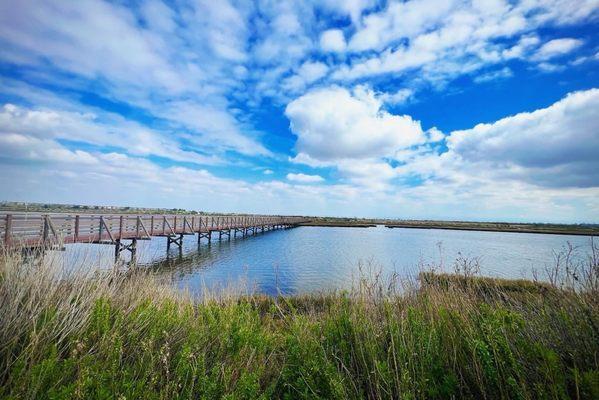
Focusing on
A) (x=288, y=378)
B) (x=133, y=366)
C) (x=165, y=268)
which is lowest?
(x=165, y=268)

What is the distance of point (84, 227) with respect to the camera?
64.0 feet

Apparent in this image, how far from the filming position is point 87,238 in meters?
19.8

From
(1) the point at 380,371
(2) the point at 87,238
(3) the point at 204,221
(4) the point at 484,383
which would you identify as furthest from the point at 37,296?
(3) the point at 204,221

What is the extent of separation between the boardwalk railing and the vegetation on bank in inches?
121

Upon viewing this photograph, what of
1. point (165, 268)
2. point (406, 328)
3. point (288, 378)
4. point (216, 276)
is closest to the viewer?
point (288, 378)

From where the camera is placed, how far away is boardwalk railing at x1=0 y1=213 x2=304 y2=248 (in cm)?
1398

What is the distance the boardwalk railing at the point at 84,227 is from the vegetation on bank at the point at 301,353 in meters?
3.08

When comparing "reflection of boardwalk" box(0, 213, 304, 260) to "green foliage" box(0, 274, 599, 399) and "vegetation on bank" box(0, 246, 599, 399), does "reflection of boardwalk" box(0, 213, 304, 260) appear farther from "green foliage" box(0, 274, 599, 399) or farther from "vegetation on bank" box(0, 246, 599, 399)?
"green foliage" box(0, 274, 599, 399)

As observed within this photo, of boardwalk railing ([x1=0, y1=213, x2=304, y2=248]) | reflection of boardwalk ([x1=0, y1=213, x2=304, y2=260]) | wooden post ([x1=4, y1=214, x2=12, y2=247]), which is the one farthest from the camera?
boardwalk railing ([x1=0, y1=213, x2=304, y2=248])

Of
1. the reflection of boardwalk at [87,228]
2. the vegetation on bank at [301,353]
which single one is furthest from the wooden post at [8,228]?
the vegetation on bank at [301,353]

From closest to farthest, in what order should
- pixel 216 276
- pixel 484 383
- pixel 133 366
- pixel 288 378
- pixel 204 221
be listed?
pixel 484 383 < pixel 133 366 < pixel 288 378 < pixel 216 276 < pixel 204 221

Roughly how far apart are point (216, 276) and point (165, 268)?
17.6 feet

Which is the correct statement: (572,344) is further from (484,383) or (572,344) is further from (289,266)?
(289,266)

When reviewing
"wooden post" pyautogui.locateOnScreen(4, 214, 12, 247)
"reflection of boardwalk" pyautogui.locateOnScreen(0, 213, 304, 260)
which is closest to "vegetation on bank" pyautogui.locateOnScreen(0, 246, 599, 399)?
"reflection of boardwalk" pyautogui.locateOnScreen(0, 213, 304, 260)
